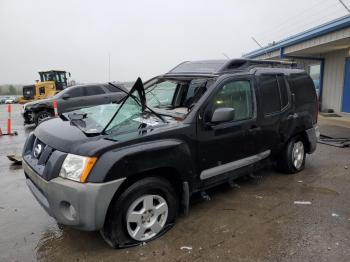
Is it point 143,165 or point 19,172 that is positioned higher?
point 143,165

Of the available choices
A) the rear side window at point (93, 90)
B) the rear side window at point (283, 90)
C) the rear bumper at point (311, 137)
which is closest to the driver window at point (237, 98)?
the rear side window at point (283, 90)

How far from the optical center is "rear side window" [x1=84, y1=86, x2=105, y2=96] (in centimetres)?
1233

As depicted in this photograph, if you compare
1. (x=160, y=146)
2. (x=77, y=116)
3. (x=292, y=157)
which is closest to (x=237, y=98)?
(x=160, y=146)

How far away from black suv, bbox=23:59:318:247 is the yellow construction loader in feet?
56.1

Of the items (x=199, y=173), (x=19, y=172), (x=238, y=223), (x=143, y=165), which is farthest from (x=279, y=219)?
(x=19, y=172)

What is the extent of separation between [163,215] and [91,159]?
110 cm

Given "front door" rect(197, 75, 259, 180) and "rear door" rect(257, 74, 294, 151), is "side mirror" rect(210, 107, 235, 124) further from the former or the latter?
"rear door" rect(257, 74, 294, 151)

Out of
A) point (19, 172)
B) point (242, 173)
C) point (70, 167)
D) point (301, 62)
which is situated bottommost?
point (19, 172)

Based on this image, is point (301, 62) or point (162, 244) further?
point (301, 62)

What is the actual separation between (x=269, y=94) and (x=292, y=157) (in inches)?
53.9

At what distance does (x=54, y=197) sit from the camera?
2818 millimetres

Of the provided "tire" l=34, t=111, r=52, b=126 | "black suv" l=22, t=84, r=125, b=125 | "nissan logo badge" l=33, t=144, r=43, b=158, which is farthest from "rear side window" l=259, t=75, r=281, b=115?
"tire" l=34, t=111, r=52, b=126

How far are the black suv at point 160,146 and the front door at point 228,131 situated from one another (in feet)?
0.05

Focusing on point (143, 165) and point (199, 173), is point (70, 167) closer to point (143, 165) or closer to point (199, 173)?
point (143, 165)
